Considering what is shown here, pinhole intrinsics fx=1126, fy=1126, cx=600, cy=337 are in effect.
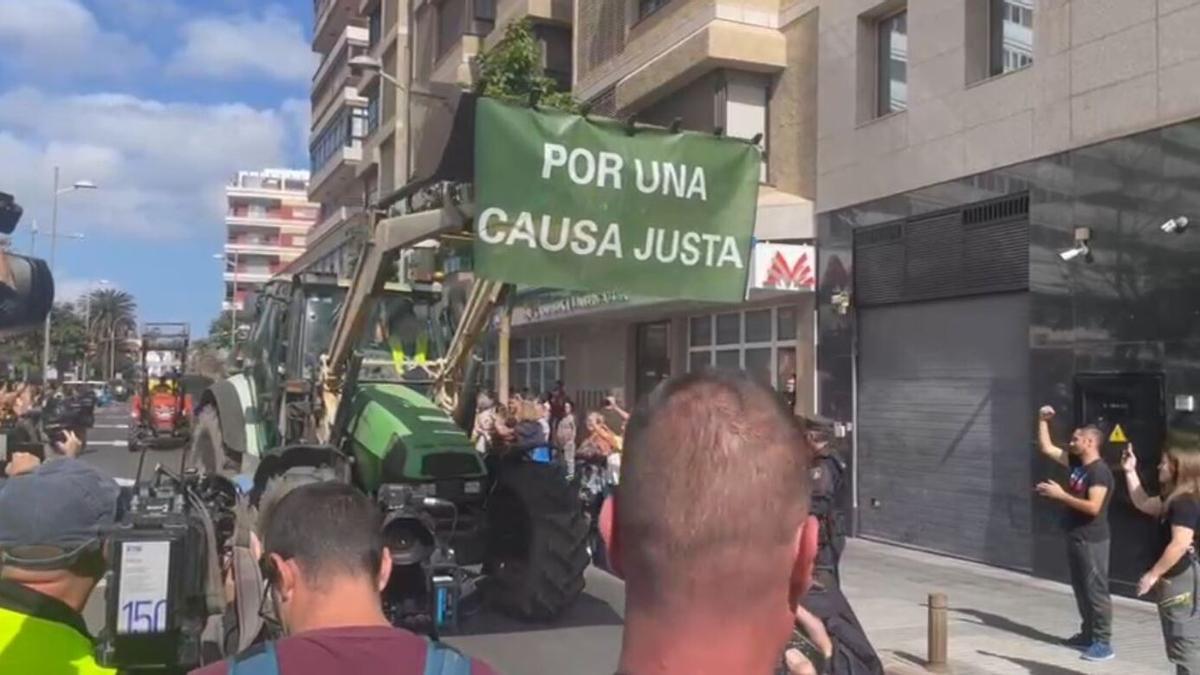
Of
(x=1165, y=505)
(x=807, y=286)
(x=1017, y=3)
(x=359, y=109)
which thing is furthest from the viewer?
(x=359, y=109)

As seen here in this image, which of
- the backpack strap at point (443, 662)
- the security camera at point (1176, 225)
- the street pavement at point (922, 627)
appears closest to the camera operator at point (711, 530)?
the backpack strap at point (443, 662)

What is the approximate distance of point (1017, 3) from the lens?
42.9 ft

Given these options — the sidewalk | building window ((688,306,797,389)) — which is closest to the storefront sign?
building window ((688,306,797,389))

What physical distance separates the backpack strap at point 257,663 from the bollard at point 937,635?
6.80 metres

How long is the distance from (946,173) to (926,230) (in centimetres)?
76

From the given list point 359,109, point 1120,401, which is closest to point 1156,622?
point 1120,401

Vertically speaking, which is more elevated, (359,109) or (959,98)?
(359,109)

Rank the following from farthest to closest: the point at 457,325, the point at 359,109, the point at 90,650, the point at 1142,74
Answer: the point at 359,109 < the point at 1142,74 < the point at 457,325 < the point at 90,650

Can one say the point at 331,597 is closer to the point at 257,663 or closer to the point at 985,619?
the point at 257,663

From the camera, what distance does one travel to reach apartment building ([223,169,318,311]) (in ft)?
363

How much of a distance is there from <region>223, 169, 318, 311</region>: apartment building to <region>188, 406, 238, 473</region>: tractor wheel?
336ft

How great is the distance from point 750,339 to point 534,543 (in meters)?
10.2

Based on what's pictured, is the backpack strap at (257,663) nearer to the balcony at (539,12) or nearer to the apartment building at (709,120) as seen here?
the apartment building at (709,120)

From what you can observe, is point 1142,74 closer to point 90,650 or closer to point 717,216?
point 717,216
